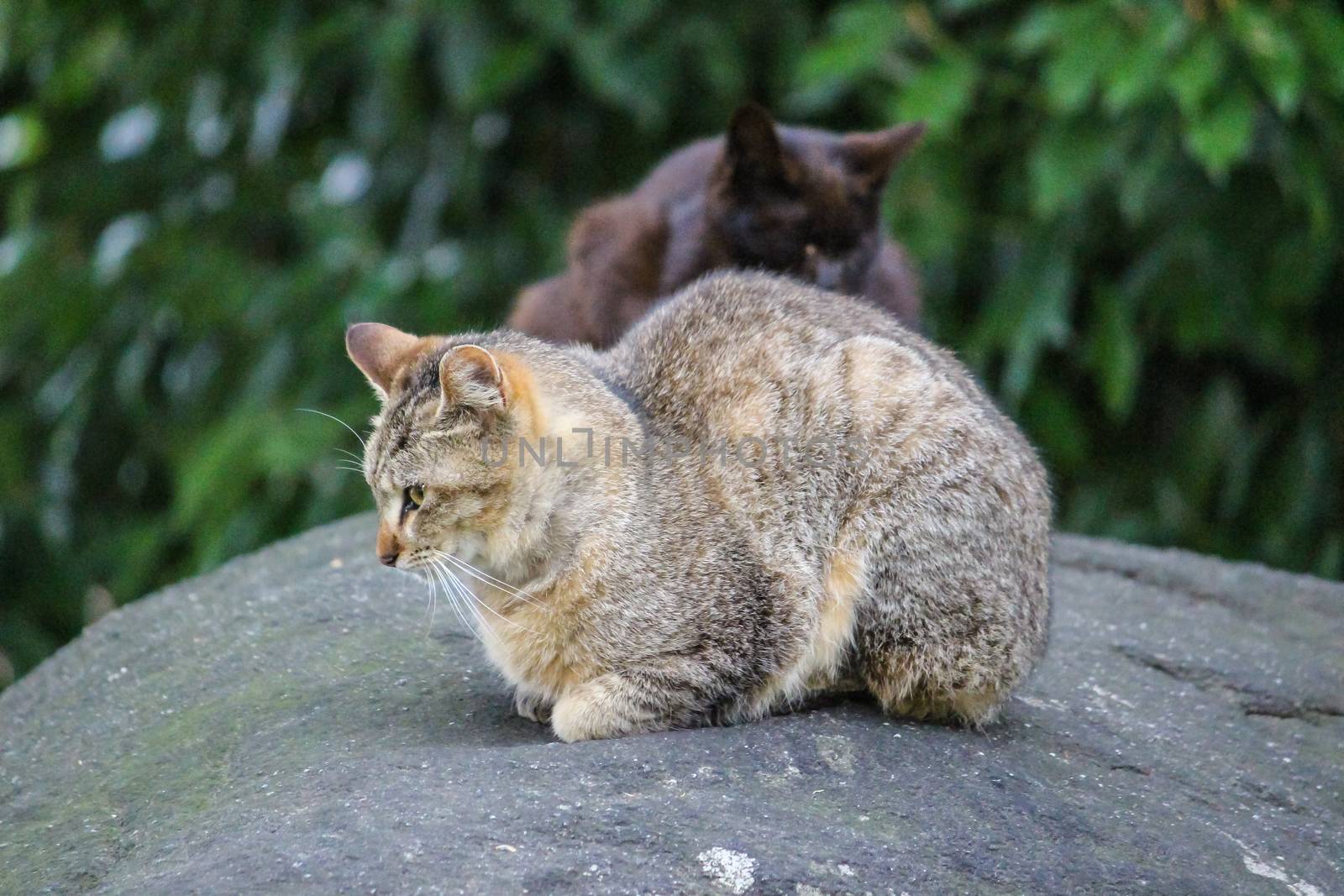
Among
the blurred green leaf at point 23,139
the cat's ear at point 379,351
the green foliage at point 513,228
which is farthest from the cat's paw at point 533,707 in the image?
the blurred green leaf at point 23,139

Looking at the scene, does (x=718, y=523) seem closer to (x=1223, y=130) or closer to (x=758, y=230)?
→ (x=758, y=230)

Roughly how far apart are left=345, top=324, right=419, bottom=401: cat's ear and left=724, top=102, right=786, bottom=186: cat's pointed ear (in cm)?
222

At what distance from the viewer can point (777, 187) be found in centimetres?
548

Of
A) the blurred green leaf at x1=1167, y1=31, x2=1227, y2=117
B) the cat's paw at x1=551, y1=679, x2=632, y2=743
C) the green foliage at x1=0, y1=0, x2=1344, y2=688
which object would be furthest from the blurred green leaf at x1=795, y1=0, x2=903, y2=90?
the cat's paw at x1=551, y1=679, x2=632, y2=743

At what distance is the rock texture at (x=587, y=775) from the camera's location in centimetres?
269

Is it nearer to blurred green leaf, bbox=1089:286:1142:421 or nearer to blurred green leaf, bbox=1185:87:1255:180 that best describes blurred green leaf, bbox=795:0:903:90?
blurred green leaf, bbox=1185:87:1255:180

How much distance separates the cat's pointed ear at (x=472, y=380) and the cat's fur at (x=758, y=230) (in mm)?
A: 2282

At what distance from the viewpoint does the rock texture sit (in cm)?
269

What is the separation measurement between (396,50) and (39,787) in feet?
12.8

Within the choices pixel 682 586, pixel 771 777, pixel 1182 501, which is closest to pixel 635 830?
pixel 771 777

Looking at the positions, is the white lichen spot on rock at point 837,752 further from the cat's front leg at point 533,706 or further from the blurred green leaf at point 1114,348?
the blurred green leaf at point 1114,348

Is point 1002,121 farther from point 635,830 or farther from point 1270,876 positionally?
point 635,830

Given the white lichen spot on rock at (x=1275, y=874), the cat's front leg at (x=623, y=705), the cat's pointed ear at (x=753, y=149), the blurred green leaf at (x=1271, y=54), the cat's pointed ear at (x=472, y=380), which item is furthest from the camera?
the cat's pointed ear at (x=753, y=149)

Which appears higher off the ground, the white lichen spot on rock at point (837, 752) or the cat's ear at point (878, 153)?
the cat's ear at point (878, 153)
